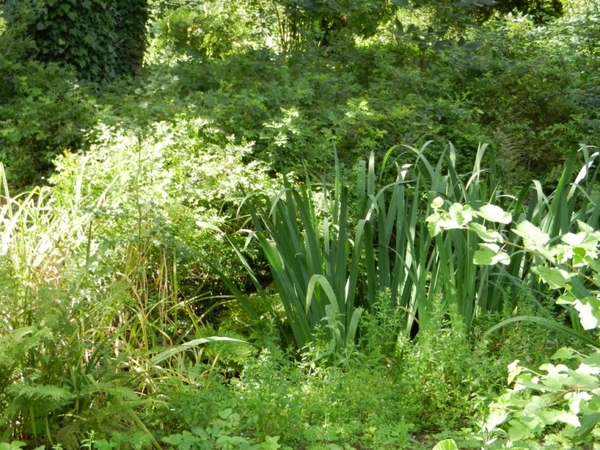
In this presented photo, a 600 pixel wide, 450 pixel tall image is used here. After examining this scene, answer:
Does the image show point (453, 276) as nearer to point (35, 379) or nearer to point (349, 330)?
point (349, 330)

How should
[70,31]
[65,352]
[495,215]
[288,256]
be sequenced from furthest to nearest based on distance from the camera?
[70,31] < [288,256] < [65,352] < [495,215]

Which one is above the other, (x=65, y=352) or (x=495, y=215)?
(x=495, y=215)

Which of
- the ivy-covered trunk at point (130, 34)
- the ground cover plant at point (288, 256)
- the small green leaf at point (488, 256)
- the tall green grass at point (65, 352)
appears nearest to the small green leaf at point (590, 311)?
the ground cover plant at point (288, 256)

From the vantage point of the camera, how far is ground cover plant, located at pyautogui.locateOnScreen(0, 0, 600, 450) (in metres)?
3.27

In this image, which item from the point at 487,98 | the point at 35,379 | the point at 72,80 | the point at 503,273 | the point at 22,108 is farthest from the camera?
the point at 487,98

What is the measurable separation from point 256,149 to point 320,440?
3647mm

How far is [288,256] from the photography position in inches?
174

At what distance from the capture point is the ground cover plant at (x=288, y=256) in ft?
10.7

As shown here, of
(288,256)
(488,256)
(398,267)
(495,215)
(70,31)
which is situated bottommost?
(398,267)

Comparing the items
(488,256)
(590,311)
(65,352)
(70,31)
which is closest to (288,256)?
(65,352)

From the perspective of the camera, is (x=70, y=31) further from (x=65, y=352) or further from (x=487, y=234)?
(x=487, y=234)

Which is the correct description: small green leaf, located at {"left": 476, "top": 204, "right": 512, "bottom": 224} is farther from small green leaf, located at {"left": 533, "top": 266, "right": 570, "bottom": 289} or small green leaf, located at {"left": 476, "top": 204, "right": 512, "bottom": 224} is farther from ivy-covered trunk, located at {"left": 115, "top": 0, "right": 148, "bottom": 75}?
ivy-covered trunk, located at {"left": 115, "top": 0, "right": 148, "bottom": 75}

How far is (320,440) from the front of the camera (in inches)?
134

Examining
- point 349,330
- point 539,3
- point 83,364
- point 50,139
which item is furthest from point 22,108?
point 539,3
